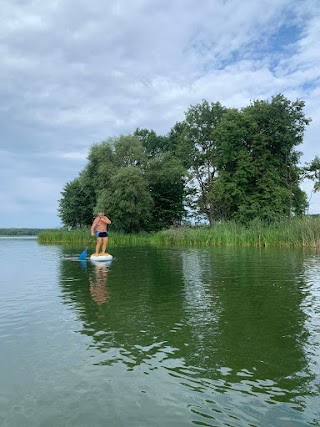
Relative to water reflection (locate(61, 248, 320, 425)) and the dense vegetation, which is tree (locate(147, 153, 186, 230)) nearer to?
the dense vegetation

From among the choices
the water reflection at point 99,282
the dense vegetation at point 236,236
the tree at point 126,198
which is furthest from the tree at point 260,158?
the water reflection at point 99,282

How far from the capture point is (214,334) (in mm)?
6270

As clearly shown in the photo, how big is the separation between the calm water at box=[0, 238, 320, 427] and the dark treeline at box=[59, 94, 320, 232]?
110 feet

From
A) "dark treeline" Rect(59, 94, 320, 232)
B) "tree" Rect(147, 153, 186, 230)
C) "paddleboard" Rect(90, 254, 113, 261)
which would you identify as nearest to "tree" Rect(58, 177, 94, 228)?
"dark treeline" Rect(59, 94, 320, 232)

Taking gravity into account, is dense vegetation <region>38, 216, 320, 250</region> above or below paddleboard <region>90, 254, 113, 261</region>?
above

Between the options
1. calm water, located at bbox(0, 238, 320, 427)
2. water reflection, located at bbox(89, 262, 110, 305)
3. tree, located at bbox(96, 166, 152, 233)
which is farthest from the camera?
tree, located at bbox(96, 166, 152, 233)

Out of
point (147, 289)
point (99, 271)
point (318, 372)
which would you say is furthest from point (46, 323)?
point (99, 271)

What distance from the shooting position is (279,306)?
8.33 metres

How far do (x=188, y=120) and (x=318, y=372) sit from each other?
5068cm

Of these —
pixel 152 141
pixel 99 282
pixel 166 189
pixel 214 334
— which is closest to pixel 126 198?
pixel 166 189

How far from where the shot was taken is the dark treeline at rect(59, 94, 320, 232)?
43.8 m

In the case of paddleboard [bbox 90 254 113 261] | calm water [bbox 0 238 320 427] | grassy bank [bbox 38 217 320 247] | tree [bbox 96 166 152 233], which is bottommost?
calm water [bbox 0 238 320 427]

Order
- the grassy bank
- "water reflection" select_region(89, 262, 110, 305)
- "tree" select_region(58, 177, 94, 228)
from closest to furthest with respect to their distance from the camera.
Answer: "water reflection" select_region(89, 262, 110, 305) < the grassy bank < "tree" select_region(58, 177, 94, 228)

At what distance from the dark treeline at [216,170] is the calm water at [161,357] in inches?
1323
